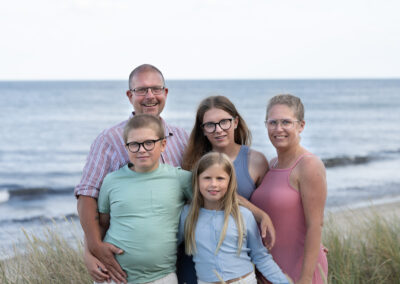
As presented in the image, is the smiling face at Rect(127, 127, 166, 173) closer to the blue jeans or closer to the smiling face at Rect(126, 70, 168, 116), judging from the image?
the smiling face at Rect(126, 70, 168, 116)

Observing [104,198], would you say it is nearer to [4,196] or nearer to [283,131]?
[283,131]

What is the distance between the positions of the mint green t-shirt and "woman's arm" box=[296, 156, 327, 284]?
3.02ft

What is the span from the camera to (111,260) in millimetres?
3094


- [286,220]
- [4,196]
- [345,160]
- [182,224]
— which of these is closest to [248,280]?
[286,220]

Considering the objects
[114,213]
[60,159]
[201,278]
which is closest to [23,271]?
[114,213]

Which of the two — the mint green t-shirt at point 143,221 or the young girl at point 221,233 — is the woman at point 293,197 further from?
the mint green t-shirt at point 143,221

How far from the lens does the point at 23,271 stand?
4.48 meters

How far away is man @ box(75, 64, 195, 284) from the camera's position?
316 cm

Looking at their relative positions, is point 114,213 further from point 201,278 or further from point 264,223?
point 264,223

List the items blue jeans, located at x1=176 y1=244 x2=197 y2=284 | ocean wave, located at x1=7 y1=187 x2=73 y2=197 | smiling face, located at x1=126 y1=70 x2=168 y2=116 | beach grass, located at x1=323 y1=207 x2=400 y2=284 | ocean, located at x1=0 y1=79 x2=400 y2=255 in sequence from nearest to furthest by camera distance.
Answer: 1. blue jeans, located at x1=176 y1=244 x2=197 y2=284
2. smiling face, located at x1=126 y1=70 x2=168 y2=116
3. beach grass, located at x1=323 y1=207 x2=400 y2=284
4. ocean, located at x1=0 y1=79 x2=400 y2=255
5. ocean wave, located at x1=7 y1=187 x2=73 y2=197

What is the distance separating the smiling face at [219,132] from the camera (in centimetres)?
348

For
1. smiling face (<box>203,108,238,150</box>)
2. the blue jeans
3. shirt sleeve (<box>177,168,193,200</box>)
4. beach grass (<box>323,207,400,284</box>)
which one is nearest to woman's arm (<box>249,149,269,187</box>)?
smiling face (<box>203,108,238,150</box>)

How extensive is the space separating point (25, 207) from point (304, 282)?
10067 mm

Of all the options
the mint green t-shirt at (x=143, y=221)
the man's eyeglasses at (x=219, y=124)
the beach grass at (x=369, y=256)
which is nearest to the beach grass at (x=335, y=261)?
the beach grass at (x=369, y=256)
